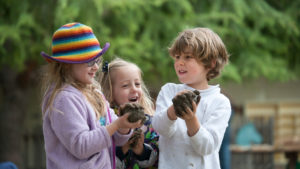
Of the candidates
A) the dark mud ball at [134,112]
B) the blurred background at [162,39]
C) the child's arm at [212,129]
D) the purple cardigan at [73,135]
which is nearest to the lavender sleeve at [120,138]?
the purple cardigan at [73,135]

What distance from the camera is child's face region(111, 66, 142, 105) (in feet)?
9.22

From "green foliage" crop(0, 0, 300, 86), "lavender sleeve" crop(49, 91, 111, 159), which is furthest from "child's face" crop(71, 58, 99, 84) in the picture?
"green foliage" crop(0, 0, 300, 86)

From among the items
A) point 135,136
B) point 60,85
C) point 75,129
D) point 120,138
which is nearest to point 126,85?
point 135,136

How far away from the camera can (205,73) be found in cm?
243

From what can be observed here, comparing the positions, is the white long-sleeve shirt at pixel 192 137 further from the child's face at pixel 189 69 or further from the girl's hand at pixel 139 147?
the girl's hand at pixel 139 147

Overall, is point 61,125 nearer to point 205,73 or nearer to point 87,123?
point 87,123

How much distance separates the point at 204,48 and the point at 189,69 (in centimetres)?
13

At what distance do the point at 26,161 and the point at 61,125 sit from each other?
450 inches

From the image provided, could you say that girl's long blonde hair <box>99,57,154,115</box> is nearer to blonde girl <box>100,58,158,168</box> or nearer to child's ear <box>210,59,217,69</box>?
blonde girl <box>100,58,158,168</box>

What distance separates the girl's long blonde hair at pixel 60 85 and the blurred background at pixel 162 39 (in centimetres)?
462

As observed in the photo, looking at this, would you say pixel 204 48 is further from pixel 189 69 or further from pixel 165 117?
pixel 165 117

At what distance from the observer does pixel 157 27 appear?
8211 mm

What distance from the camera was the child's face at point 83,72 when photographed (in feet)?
7.64

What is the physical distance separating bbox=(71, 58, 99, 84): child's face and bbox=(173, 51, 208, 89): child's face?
0.42 metres
